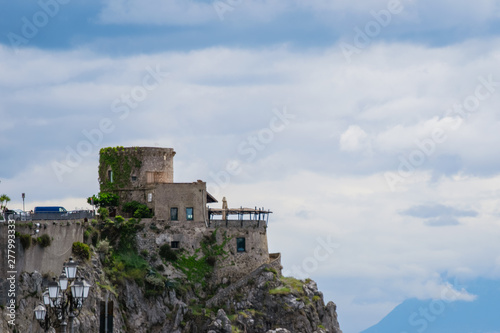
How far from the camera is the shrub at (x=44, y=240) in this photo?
286 ft

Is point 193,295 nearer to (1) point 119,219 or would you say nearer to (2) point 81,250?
(1) point 119,219

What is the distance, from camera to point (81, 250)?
3772 inches

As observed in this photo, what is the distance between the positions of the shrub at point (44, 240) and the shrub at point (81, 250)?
6.50 meters

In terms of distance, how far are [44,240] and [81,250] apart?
827 cm

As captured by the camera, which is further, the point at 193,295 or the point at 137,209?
the point at 137,209

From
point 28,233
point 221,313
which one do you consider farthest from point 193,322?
point 28,233

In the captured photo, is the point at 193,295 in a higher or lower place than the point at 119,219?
lower

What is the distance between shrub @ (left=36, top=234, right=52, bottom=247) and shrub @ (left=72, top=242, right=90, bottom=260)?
21.3 ft

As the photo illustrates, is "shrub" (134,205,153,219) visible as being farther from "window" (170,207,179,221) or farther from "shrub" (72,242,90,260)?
"shrub" (72,242,90,260)

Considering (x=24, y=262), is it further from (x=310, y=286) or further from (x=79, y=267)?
(x=310, y=286)

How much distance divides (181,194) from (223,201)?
20.9ft

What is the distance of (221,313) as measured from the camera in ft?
335
